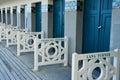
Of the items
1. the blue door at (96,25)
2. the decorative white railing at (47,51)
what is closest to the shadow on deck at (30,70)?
the decorative white railing at (47,51)

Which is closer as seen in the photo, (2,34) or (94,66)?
(94,66)

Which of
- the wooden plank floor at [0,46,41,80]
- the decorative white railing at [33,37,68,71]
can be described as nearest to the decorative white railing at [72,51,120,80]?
the wooden plank floor at [0,46,41,80]

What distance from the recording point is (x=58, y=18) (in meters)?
6.31

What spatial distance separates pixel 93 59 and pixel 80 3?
2126mm

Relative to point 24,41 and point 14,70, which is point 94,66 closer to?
point 14,70

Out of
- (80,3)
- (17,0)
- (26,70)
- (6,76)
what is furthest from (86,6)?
(17,0)

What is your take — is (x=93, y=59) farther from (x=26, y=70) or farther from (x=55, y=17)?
(x=55, y=17)

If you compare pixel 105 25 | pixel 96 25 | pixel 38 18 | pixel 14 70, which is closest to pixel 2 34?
pixel 38 18

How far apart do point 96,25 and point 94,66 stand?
5.68 ft

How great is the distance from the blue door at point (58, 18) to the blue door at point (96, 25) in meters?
1.33

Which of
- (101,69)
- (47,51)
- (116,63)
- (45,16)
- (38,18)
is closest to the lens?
(101,69)

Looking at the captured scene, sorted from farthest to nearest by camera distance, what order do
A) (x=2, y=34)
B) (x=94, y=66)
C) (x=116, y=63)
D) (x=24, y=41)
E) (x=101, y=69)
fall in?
1. (x=2, y=34)
2. (x=24, y=41)
3. (x=116, y=63)
4. (x=101, y=69)
5. (x=94, y=66)

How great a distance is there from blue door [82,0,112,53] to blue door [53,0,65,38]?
1.33 m

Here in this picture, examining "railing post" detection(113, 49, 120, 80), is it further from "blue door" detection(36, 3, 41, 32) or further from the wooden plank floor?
"blue door" detection(36, 3, 41, 32)
